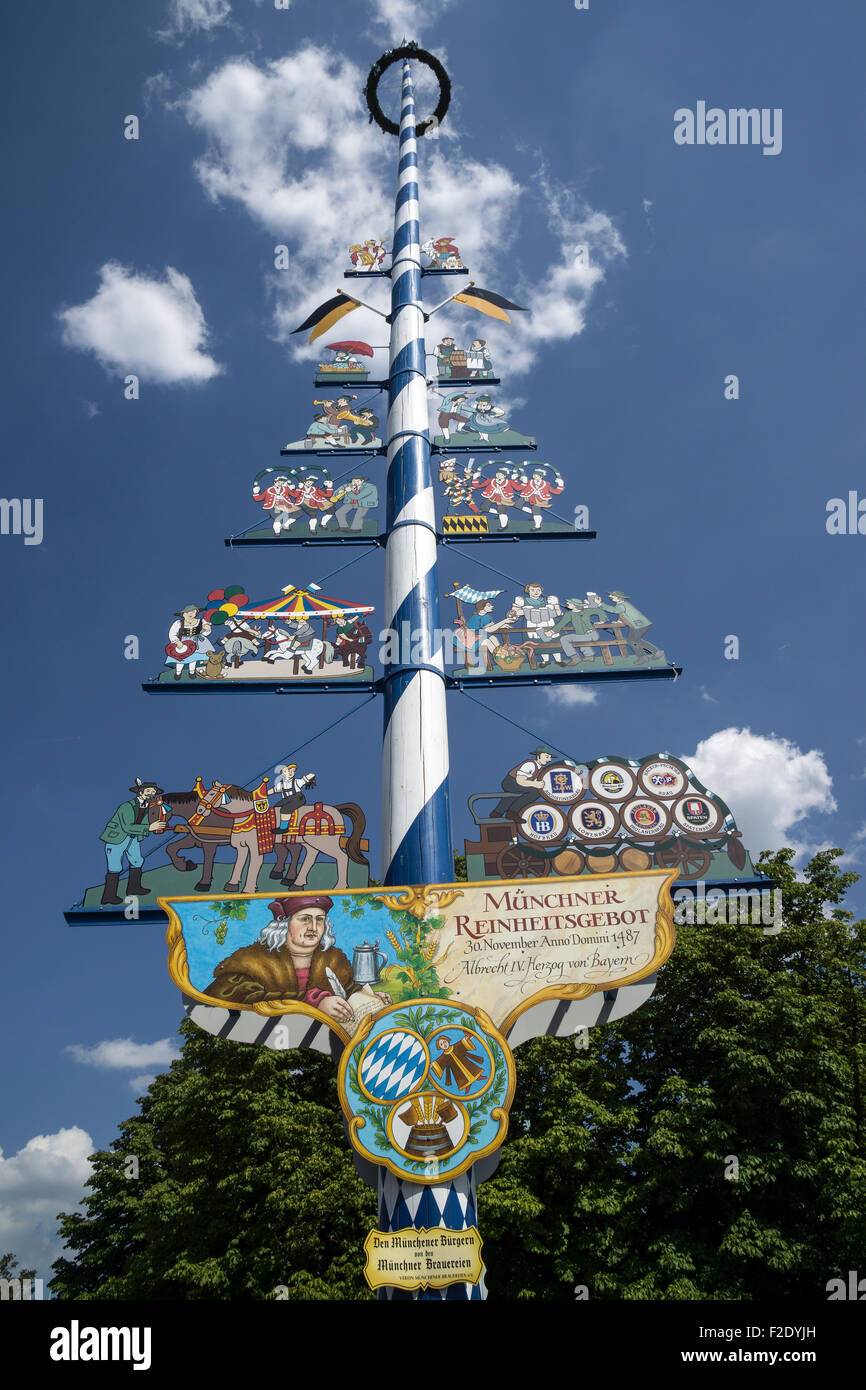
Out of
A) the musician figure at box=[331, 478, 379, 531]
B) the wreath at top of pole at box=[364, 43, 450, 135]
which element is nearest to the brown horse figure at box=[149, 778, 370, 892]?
the musician figure at box=[331, 478, 379, 531]

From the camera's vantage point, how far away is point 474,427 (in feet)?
36.2

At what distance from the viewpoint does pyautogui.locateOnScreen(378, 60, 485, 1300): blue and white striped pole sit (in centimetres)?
586

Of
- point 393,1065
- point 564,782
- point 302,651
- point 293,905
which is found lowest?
point 393,1065

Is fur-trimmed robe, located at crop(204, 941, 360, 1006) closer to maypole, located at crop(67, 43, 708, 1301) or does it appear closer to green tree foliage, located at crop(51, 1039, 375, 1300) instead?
maypole, located at crop(67, 43, 708, 1301)

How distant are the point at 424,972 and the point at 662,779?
331 centimetres

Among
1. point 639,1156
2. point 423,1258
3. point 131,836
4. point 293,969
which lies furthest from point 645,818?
point 639,1156

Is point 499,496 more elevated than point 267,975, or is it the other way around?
point 499,496

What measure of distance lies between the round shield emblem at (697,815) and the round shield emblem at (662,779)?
13cm

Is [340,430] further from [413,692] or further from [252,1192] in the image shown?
[252,1192]

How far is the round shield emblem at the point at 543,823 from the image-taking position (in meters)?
8.25

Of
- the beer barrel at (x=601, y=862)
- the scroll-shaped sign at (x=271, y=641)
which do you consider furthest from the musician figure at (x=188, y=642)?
the beer barrel at (x=601, y=862)

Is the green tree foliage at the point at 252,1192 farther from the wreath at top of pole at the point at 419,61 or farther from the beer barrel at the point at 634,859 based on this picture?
the wreath at top of pole at the point at 419,61

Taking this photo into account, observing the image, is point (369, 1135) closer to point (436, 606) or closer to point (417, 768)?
point (417, 768)
